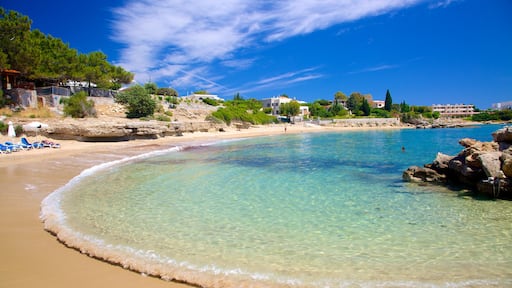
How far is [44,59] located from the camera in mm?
35969

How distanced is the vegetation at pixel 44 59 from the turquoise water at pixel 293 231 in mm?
27107

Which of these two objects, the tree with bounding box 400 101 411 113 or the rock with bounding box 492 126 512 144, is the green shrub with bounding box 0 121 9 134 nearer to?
the rock with bounding box 492 126 512 144

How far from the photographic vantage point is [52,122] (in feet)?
81.2

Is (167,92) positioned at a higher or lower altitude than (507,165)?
higher

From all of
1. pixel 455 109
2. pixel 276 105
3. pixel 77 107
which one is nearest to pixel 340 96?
pixel 276 105

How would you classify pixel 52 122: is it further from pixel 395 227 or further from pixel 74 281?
pixel 395 227

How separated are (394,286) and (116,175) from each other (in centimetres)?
1278

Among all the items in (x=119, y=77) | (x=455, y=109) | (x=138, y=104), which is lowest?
(x=138, y=104)

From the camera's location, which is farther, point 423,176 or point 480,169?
point 423,176

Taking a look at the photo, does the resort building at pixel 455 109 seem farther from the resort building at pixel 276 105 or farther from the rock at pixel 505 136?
the rock at pixel 505 136

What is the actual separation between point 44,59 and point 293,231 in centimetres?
4034

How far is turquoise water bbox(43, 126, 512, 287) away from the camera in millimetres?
4809

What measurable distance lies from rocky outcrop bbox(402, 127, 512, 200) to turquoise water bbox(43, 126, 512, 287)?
694 millimetres

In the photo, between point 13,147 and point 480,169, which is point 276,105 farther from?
point 480,169
